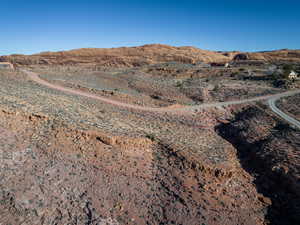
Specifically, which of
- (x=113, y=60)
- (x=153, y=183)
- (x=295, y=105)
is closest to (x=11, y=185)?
(x=153, y=183)

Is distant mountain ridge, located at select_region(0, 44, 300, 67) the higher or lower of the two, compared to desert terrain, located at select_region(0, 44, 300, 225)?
higher

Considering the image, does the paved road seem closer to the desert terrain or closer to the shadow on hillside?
the desert terrain

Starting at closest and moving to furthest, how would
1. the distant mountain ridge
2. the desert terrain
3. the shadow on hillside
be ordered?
1. the desert terrain
2. the shadow on hillside
3. the distant mountain ridge

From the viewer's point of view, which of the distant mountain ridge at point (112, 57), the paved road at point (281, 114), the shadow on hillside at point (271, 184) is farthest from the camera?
the distant mountain ridge at point (112, 57)

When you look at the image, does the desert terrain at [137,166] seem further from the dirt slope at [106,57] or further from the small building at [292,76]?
the dirt slope at [106,57]

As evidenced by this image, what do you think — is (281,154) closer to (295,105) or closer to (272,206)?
(272,206)

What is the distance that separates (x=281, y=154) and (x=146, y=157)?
27.8 ft

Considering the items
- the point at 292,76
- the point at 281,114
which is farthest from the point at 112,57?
the point at 281,114

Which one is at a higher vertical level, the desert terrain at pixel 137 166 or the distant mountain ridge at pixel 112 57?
the distant mountain ridge at pixel 112 57

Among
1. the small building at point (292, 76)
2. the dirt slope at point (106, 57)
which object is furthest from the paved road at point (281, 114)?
the dirt slope at point (106, 57)

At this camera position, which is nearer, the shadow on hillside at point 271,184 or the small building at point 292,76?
the shadow on hillside at point 271,184

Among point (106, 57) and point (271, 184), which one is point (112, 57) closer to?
point (106, 57)

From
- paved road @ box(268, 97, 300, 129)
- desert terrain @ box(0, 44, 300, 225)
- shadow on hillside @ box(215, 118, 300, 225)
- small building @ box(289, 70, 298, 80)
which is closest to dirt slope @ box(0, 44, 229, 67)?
small building @ box(289, 70, 298, 80)

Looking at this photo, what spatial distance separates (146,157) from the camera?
11.9 meters
